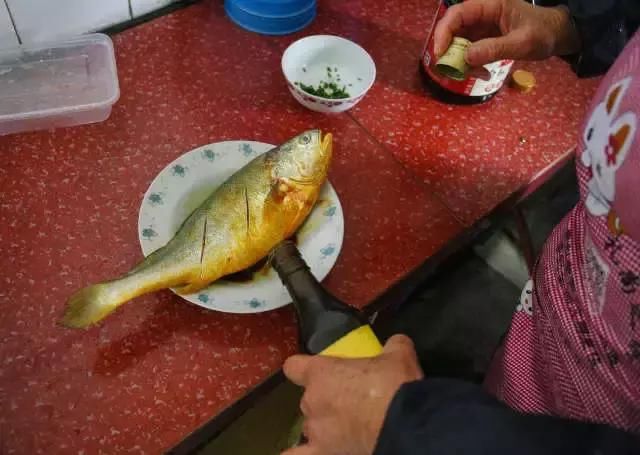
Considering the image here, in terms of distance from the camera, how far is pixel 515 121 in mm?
993

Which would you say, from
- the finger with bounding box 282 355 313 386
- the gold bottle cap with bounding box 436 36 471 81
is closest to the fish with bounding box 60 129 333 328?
the finger with bounding box 282 355 313 386

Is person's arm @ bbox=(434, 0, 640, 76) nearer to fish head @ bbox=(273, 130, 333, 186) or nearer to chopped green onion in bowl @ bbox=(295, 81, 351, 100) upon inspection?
chopped green onion in bowl @ bbox=(295, 81, 351, 100)

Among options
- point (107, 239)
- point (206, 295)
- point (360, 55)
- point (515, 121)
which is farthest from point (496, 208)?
point (107, 239)

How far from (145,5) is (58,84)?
219 mm

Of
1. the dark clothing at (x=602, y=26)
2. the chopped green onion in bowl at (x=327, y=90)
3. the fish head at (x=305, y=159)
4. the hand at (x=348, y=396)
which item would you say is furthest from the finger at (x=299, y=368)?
the dark clothing at (x=602, y=26)

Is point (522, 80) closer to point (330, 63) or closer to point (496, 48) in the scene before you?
point (496, 48)

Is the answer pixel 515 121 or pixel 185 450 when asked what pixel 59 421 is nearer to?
pixel 185 450

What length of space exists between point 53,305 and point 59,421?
0.14 meters

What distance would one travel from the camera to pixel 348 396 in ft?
1.86

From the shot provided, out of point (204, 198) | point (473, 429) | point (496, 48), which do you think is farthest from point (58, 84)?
point (473, 429)

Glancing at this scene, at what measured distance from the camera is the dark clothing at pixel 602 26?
2.60 ft

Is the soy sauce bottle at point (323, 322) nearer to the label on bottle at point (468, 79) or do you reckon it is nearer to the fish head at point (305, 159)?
the fish head at point (305, 159)

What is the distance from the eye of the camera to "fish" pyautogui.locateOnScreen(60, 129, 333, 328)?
2.12ft

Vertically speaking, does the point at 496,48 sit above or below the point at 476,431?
above
